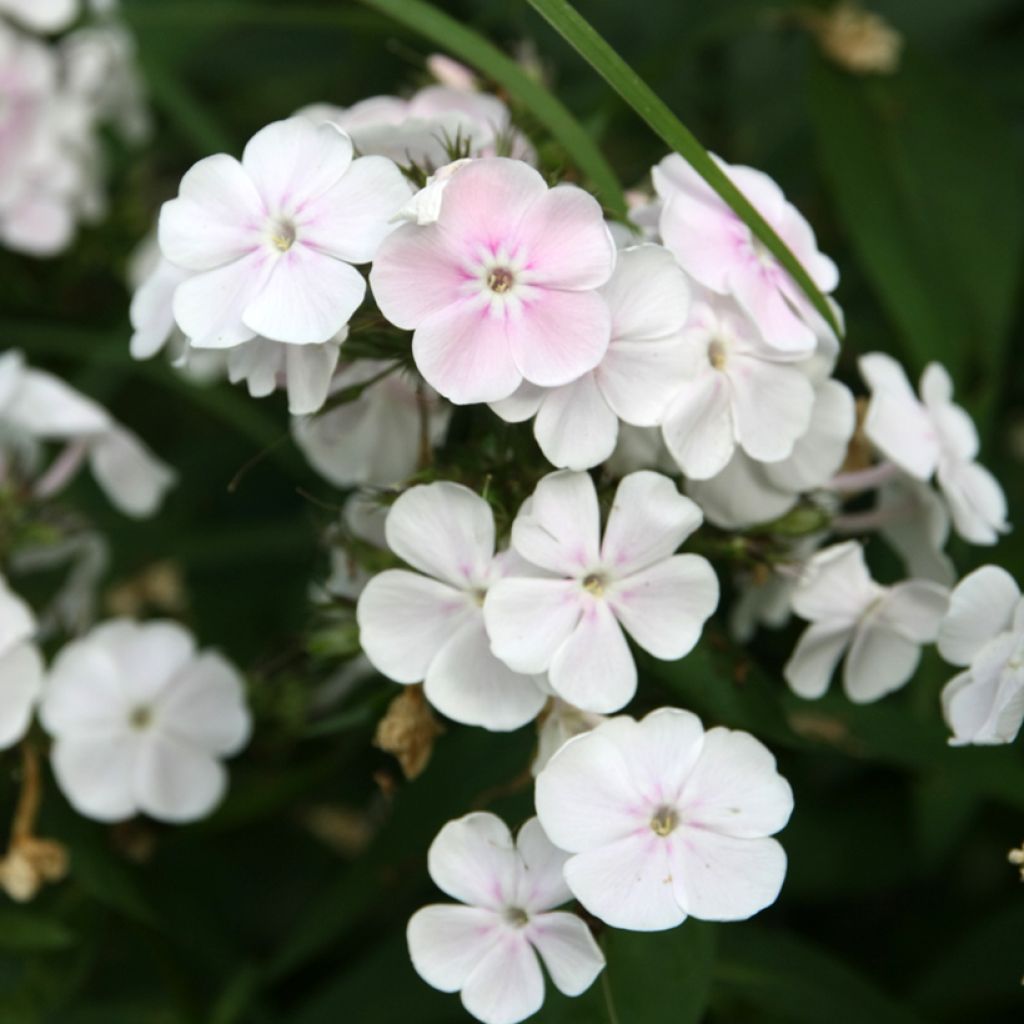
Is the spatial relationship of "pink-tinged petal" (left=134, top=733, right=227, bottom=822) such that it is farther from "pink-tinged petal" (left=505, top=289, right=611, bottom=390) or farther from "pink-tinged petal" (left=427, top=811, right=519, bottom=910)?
"pink-tinged petal" (left=505, top=289, right=611, bottom=390)

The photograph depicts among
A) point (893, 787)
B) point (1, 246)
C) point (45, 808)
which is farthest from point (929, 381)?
point (1, 246)

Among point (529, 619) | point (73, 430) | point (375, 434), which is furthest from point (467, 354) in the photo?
point (73, 430)

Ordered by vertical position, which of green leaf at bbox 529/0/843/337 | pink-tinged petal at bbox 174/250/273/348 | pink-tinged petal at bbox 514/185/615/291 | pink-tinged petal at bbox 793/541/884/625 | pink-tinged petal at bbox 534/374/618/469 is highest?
green leaf at bbox 529/0/843/337

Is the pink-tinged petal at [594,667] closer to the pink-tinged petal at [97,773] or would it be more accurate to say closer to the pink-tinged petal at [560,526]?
the pink-tinged petal at [560,526]

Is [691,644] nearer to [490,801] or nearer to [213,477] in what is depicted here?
[490,801]

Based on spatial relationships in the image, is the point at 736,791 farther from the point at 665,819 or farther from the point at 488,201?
the point at 488,201

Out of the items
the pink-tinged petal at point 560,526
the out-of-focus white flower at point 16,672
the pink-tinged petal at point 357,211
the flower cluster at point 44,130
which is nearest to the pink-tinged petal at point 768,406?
the pink-tinged petal at point 560,526

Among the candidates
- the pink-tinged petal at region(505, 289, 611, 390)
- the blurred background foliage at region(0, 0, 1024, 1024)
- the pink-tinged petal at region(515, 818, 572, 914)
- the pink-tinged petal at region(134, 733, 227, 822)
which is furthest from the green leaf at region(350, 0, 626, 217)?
the pink-tinged petal at region(134, 733, 227, 822)
